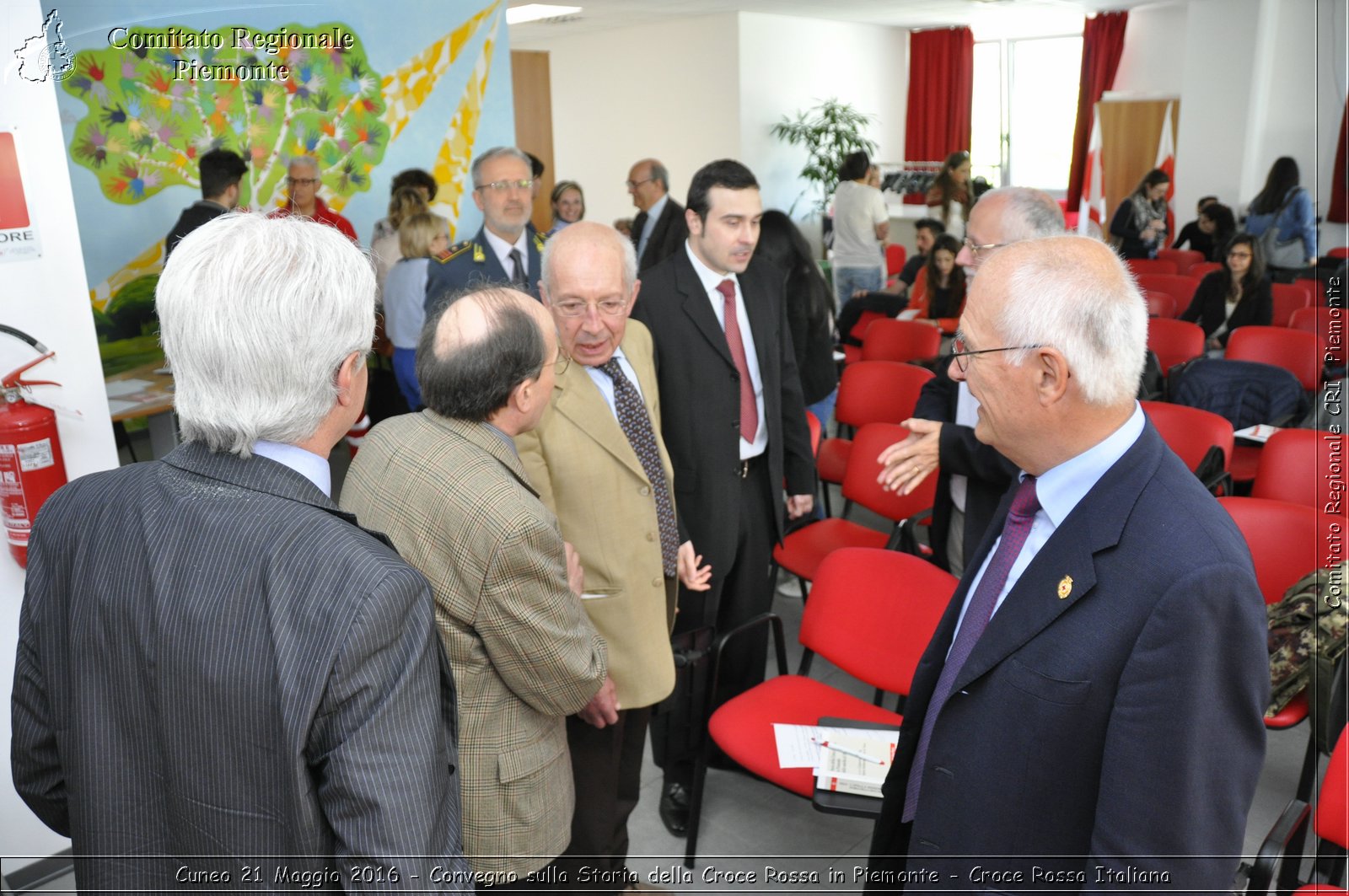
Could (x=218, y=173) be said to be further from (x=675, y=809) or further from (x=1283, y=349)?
(x=1283, y=349)

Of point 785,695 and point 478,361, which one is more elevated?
point 478,361

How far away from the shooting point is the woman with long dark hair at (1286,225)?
323 inches

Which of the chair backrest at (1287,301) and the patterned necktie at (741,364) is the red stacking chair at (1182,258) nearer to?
the chair backrest at (1287,301)

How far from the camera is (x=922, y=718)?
160 centimetres

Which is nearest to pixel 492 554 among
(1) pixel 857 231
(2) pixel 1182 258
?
(1) pixel 857 231

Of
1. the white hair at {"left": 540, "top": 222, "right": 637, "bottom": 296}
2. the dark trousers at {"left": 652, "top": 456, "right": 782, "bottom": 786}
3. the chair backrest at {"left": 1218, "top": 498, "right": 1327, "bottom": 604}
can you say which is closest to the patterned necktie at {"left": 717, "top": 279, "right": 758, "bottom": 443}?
the dark trousers at {"left": 652, "top": 456, "right": 782, "bottom": 786}

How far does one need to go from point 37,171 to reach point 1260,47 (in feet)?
37.1

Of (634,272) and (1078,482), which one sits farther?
(634,272)

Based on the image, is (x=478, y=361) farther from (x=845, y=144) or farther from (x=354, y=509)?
(x=845, y=144)

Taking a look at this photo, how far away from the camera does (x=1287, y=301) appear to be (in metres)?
7.06

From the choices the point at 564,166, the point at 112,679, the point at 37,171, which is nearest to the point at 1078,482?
the point at 112,679

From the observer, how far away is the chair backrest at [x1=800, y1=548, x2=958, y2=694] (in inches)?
103

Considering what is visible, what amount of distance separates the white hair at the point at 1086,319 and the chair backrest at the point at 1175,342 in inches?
187

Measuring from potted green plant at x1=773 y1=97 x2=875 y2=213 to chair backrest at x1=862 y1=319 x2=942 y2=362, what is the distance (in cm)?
661
